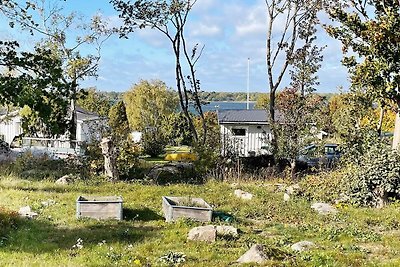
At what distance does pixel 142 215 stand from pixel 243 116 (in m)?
Answer: 21.0

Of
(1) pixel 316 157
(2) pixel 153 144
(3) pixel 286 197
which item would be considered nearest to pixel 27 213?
(3) pixel 286 197

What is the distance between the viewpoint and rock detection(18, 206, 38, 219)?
8641 millimetres

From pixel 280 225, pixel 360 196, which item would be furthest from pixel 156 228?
pixel 360 196

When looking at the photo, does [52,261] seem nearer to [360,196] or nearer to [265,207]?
[265,207]

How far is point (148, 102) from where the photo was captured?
4303cm

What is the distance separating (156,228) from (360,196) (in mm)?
5538

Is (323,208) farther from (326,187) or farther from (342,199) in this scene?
(326,187)

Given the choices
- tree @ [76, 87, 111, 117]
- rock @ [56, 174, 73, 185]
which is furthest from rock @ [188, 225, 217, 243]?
tree @ [76, 87, 111, 117]

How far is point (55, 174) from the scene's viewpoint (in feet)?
49.1

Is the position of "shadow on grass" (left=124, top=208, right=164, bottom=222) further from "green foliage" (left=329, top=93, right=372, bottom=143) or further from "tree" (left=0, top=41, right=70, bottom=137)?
"green foliage" (left=329, top=93, right=372, bottom=143)

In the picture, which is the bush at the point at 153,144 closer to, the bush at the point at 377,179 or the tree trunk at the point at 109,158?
the tree trunk at the point at 109,158

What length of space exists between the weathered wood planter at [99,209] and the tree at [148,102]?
33.0 m

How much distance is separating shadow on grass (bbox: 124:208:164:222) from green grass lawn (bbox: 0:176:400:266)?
2cm

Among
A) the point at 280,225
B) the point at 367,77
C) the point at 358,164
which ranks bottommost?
the point at 280,225
